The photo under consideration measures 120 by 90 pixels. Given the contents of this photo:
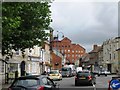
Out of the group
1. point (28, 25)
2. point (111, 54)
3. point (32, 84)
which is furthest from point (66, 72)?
point (32, 84)

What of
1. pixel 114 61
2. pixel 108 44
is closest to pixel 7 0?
pixel 114 61

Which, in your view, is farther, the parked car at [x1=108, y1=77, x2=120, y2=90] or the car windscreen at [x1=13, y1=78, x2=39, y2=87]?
the car windscreen at [x1=13, y1=78, x2=39, y2=87]

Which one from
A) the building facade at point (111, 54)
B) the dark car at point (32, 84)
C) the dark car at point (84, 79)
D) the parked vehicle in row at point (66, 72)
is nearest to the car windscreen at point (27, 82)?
the dark car at point (32, 84)

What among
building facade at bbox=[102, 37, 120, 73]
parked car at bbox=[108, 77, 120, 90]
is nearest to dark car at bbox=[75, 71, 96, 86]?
parked car at bbox=[108, 77, 120, 90]

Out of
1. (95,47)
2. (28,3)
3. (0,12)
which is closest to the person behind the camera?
(0,12)

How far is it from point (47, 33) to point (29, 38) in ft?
6.69

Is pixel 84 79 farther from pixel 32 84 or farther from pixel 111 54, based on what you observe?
pixel 111 54

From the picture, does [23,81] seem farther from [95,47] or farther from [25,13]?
[95,47]

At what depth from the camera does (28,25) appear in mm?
29188

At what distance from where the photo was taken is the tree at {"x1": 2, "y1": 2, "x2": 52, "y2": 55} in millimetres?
26328

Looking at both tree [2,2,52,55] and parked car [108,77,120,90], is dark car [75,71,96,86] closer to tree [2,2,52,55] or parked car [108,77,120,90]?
tree [2,2,52,55]

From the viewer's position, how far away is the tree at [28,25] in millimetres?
26328

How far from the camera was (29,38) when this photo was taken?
29.8 m

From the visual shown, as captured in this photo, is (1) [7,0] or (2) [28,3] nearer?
(1) [7,0]
